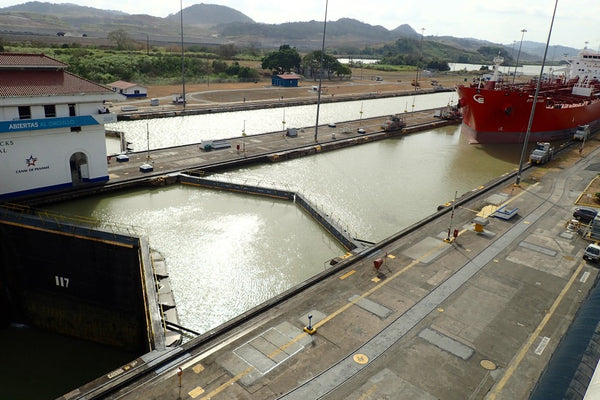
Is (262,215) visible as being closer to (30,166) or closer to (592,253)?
(30,166)

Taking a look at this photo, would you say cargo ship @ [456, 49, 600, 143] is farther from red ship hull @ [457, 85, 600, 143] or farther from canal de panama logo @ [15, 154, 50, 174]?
canal de panama logo @ [15, 154, 50, 174]

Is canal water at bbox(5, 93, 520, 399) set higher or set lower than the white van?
lower

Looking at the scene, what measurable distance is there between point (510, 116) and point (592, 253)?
116 ft

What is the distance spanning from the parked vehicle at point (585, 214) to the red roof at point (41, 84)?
114ft

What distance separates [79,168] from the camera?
32.4 meters

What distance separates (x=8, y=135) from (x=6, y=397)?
1732cm

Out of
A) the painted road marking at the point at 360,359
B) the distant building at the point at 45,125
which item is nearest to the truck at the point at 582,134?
the painted road marking at the point at 360,359

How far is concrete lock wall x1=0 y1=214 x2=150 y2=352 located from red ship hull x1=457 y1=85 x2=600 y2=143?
Result: 48072 mm

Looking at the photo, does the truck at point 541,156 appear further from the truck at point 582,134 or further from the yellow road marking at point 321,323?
the yellow road marking at point 321,323

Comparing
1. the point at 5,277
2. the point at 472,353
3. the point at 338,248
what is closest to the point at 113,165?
the point at 5,277

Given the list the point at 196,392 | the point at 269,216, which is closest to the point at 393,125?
the point at 269,216

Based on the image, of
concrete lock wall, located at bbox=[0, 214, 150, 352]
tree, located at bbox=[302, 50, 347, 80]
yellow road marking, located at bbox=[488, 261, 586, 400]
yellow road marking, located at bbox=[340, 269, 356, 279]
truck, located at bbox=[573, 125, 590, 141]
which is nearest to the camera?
yellow road marking, located at bbox=[488, 261, 586, 400]

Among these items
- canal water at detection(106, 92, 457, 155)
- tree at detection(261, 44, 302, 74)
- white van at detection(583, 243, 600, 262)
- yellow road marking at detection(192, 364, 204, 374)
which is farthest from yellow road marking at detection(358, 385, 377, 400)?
tree at detection(261, 44, 302, 74)

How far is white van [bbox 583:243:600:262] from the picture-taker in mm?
23812
